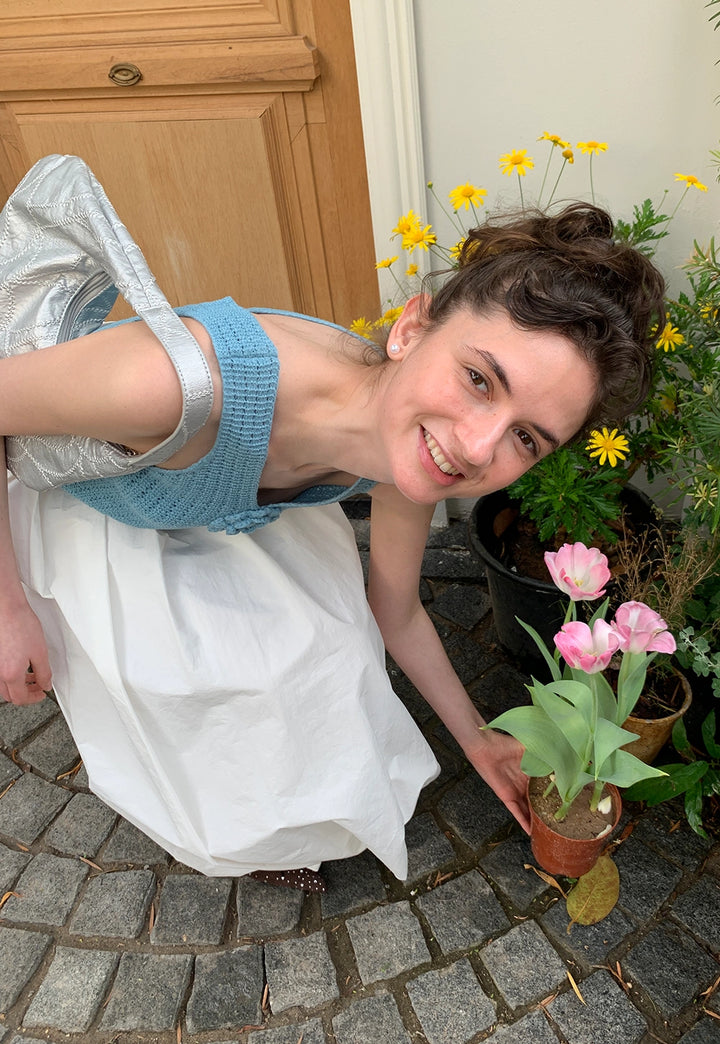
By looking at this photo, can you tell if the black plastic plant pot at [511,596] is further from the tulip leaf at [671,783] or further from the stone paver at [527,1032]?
the stone paver at [527,1032]

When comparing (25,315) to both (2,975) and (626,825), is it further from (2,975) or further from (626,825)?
(626,825)

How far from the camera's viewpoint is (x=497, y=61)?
194 cm

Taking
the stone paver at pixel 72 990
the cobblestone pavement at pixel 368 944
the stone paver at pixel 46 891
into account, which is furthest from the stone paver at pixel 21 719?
the stone paver at pixel 72 990

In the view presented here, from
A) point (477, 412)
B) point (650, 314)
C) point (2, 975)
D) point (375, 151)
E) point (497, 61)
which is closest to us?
point (477, 412)

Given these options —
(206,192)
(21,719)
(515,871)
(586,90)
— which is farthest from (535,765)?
(206,192)

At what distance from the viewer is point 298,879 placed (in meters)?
1.73

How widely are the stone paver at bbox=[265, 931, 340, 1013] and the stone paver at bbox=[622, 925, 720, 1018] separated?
1.98 ft

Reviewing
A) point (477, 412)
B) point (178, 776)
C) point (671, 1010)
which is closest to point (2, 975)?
point (178, 776)

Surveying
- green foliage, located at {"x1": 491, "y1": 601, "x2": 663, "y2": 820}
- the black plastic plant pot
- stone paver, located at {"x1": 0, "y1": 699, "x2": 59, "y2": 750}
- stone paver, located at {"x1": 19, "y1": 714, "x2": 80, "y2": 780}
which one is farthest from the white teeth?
stone paver, located at {"x1": 0, "y1": 699, "x2": 59, "y2": 750}

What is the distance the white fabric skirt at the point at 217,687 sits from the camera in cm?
150

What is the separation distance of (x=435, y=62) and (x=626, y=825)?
1.95 meters

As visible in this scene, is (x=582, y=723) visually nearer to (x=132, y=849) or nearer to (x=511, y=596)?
(x=511, y=596)

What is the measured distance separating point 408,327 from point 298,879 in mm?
1218

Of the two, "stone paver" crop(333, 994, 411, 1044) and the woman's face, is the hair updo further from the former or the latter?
"stone paver" crop(333, 994, 411, 1044)
